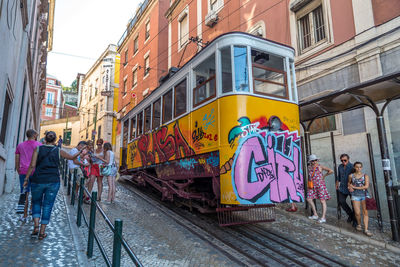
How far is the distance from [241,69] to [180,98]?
1.91 meters

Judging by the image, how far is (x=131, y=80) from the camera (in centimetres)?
2370

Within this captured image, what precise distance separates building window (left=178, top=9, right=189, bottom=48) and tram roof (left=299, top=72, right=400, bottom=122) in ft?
37.8

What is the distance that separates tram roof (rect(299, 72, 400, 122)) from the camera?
5336 millimetres

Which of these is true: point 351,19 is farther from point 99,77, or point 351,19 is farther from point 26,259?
point 99,77

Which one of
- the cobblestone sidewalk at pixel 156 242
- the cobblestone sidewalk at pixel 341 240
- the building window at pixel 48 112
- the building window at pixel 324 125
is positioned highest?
the building window at pixel 48 112

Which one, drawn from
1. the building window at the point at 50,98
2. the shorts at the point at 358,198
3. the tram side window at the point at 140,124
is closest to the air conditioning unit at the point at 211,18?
the tram side window at the point at 140,124

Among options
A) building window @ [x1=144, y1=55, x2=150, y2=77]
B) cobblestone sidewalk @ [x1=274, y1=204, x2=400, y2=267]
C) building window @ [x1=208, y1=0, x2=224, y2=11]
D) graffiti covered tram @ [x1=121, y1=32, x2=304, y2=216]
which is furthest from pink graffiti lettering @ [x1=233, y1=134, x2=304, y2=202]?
building window @ [x1=144, y1=55, x2=150, y2=77]

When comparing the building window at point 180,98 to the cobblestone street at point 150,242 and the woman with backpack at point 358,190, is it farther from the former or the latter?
the woman with backpack at point 358,190

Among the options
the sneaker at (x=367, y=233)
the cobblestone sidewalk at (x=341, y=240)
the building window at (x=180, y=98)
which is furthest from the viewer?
the building window at (x=180, y=98)

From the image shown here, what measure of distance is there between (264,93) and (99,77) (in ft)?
94.6

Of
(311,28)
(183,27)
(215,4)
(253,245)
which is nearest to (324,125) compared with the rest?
(311,28)

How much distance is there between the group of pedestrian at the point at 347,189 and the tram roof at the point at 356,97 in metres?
1.22

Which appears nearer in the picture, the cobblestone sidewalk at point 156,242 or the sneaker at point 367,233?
the cobblestone sidewalk at point 156,242

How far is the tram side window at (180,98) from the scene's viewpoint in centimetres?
652
